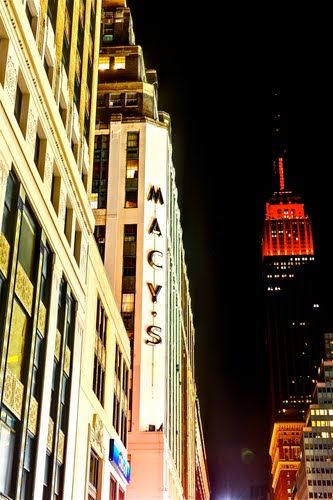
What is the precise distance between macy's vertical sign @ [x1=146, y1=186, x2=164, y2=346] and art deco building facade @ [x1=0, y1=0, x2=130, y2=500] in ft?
92.6

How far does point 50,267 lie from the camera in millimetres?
33469

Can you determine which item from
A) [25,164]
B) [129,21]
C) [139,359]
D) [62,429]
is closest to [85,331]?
[62,429]

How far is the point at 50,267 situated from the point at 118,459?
21848mm

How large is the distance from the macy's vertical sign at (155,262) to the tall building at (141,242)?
11cm

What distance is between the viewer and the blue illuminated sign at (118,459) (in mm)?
48153

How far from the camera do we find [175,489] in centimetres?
8944

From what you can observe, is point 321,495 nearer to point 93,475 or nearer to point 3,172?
point 93,475

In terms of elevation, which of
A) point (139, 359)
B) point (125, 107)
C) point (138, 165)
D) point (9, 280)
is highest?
point (125, 107)

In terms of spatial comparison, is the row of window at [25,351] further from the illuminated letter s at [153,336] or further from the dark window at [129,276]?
the dark window at [129,276]

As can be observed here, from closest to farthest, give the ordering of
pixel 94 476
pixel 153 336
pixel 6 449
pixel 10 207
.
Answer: pixel 6 449 < pixel 10 207 < pixel 94 476 < pixel 153 336

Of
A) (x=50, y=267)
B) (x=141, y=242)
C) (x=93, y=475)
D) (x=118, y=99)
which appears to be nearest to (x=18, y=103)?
(x=50, y=267)

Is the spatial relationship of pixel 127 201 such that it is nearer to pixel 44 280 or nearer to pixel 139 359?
pixel 139 359

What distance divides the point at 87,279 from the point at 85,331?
3185 mm

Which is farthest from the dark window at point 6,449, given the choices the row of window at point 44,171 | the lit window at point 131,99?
the lit window at point 131,99
